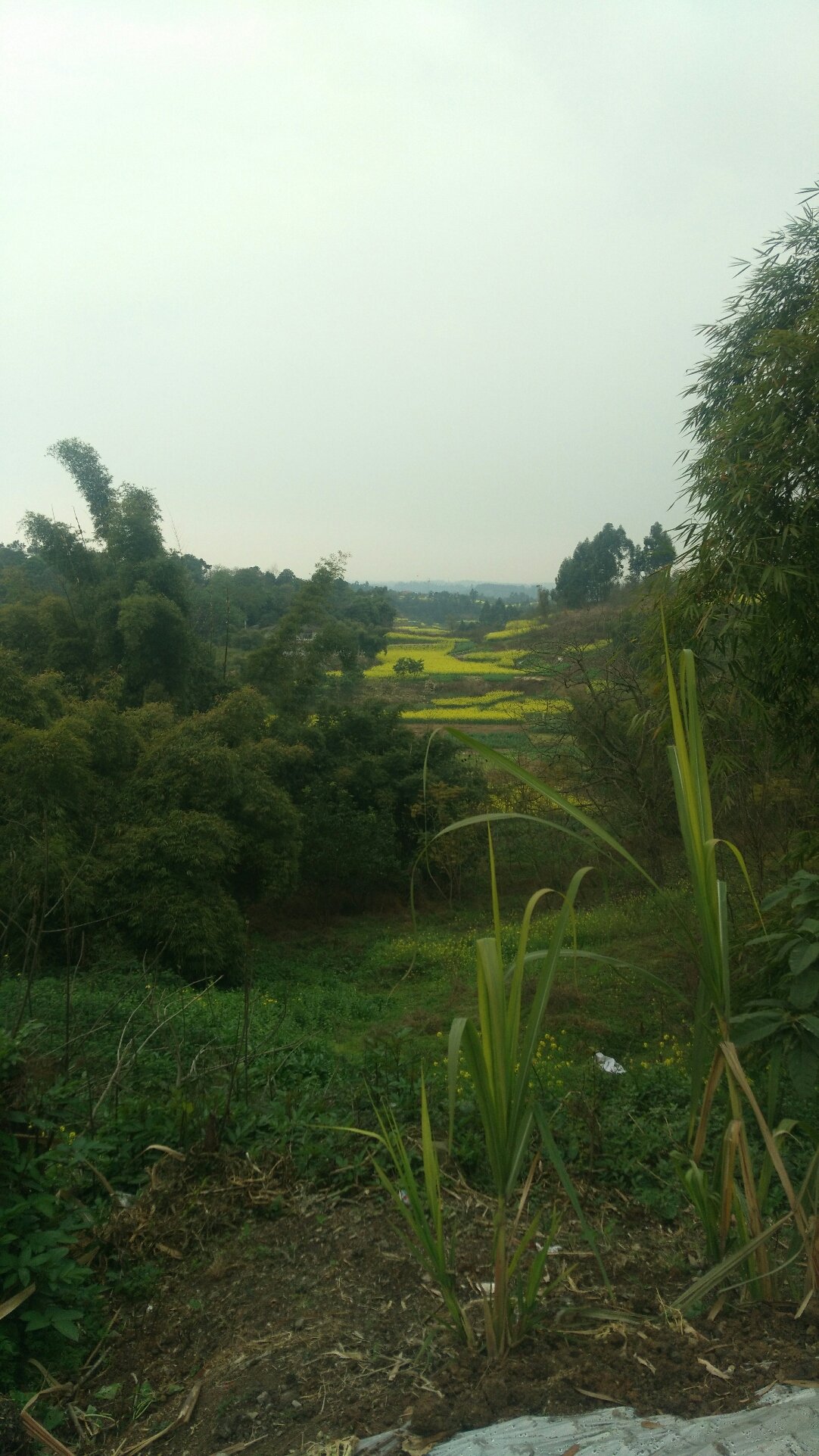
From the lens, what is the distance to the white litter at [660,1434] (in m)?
1.12

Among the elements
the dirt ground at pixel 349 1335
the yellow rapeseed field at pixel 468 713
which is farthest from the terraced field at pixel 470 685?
the dirt ground at pixel 349 1335

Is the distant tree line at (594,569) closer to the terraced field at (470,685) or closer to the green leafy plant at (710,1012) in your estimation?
the terraced field at (470,685)

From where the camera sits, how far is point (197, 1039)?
4859 mm

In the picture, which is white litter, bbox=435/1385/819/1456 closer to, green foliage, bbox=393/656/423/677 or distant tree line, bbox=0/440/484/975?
distant tree line, bbox=0/440/484/975

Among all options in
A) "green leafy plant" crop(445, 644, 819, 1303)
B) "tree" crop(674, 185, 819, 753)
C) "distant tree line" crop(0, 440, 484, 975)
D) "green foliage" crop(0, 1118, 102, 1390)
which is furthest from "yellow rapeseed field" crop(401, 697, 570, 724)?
"green leafy plant" crop(445, 644, 819, 1303)

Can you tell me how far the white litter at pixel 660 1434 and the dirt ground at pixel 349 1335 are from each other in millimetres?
42

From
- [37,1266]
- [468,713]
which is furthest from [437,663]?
[37,1266]

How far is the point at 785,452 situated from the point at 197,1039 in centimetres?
413

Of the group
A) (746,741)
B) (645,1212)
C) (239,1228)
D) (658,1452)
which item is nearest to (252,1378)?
(239,1228)

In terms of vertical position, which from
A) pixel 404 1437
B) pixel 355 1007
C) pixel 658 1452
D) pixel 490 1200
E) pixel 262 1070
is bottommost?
pixel 355 1007

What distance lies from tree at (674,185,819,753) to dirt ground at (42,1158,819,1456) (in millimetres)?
2324

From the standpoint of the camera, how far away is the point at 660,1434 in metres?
1.18

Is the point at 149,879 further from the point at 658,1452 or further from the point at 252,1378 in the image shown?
the point at 658,1452

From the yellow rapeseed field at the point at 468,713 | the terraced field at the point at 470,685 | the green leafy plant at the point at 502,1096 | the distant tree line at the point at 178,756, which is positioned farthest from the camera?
the yellow rapeseed field at the point at 468,713
